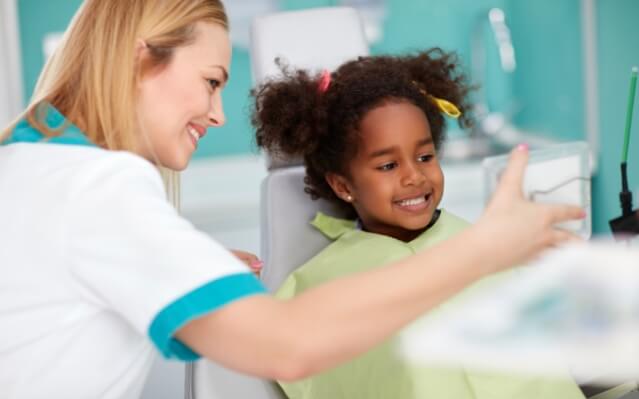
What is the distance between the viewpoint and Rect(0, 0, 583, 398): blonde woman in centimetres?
81

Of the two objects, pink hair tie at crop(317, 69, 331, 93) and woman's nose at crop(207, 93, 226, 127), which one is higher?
woman's nose at crop(207, 93, 226, 127)

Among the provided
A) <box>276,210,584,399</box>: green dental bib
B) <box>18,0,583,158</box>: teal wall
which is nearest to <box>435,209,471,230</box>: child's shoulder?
<box>276,210,584,399</box>: green dental bib

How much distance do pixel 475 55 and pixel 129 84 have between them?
9.49ft

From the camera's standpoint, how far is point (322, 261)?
1514 millimetres

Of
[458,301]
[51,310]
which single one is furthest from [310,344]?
[458,301]

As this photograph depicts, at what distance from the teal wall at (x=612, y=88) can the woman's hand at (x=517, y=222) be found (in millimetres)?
2354

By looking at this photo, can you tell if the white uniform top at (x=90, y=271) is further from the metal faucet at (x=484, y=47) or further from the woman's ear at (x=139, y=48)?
the metal faucet at (x=484, y=47)

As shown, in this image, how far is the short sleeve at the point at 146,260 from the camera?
2.62ft

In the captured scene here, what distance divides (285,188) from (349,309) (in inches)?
31.4

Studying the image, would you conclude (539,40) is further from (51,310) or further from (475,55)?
(51,310)

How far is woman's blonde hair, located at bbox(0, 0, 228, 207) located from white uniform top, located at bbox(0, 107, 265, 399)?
3cm

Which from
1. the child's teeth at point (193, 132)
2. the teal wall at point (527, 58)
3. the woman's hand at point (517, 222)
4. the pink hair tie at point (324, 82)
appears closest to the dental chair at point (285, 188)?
the pink hair tie at point (324, 82)

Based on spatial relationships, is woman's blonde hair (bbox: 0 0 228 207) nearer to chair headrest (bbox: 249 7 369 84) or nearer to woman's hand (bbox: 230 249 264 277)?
woman's hand (bbox: 230 249 264 277)

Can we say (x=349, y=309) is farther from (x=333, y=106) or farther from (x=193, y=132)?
(x=333, y=106)
